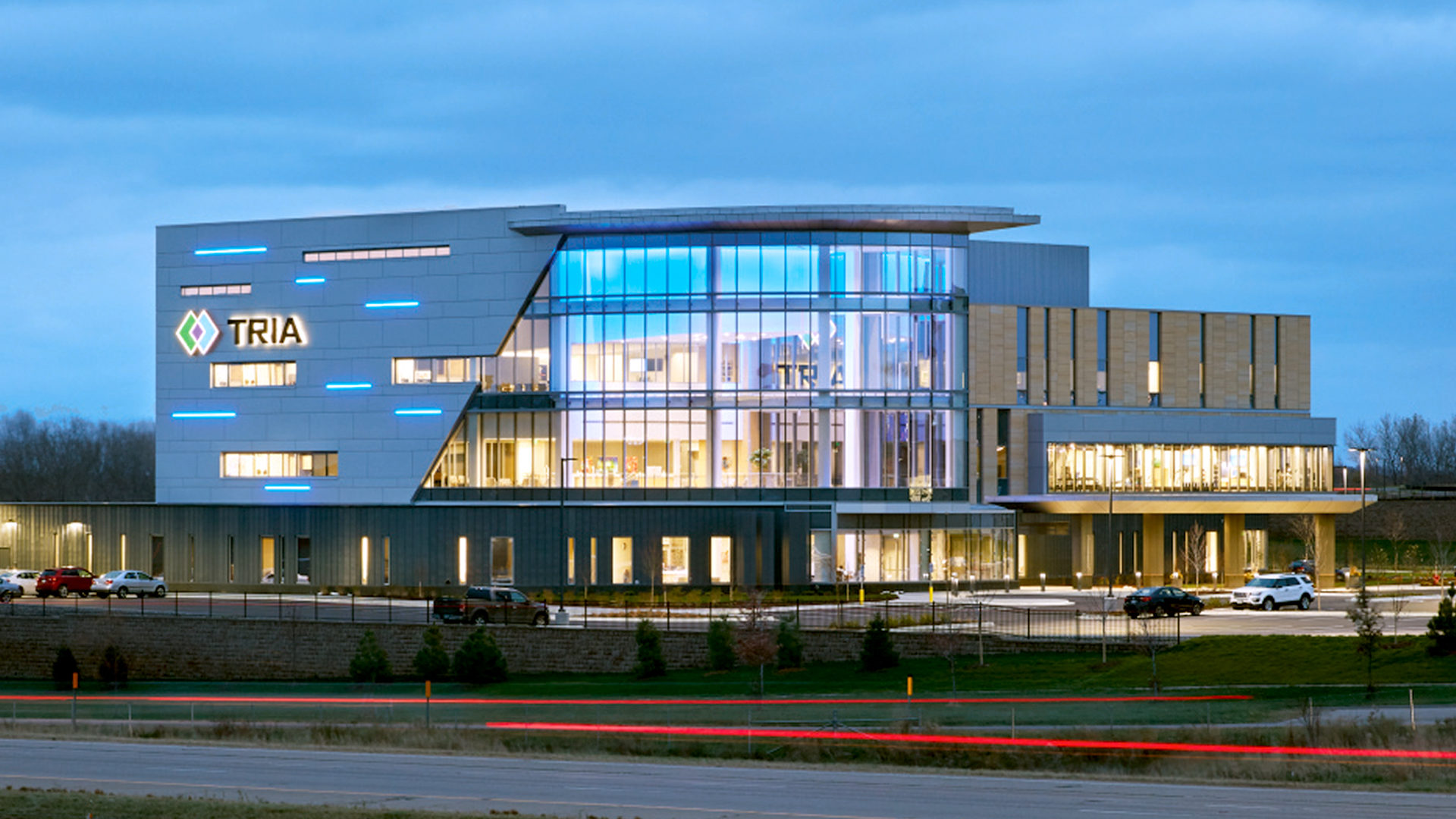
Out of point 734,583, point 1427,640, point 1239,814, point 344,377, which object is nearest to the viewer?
point 1239,814

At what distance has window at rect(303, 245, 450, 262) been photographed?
297ft

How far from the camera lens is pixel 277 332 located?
307 feet

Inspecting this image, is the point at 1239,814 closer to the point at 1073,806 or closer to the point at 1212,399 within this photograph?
the point at 1073,806

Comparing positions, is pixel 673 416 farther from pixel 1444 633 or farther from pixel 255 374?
pixel 1444 633

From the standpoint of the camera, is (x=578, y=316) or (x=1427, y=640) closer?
(x=1427, y=640)

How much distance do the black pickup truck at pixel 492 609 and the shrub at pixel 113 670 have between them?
12.1 metres

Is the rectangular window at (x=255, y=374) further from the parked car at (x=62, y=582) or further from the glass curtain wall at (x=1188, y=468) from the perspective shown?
the glass curtain wall at (x=1188, y=468)

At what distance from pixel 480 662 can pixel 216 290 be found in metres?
45.5

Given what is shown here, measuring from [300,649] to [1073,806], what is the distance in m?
43.4

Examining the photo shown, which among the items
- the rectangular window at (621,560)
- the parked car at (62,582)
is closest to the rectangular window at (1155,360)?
the rectangular window at (621,560)

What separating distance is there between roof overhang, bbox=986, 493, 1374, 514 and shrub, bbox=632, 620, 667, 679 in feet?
127

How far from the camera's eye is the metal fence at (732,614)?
59000mm

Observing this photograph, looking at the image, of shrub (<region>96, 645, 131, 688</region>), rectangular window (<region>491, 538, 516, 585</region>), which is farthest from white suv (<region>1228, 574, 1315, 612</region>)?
shrub (<region>96, 645, 131, 688</region>)

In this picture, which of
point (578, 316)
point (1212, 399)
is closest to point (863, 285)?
point (578, 316)
